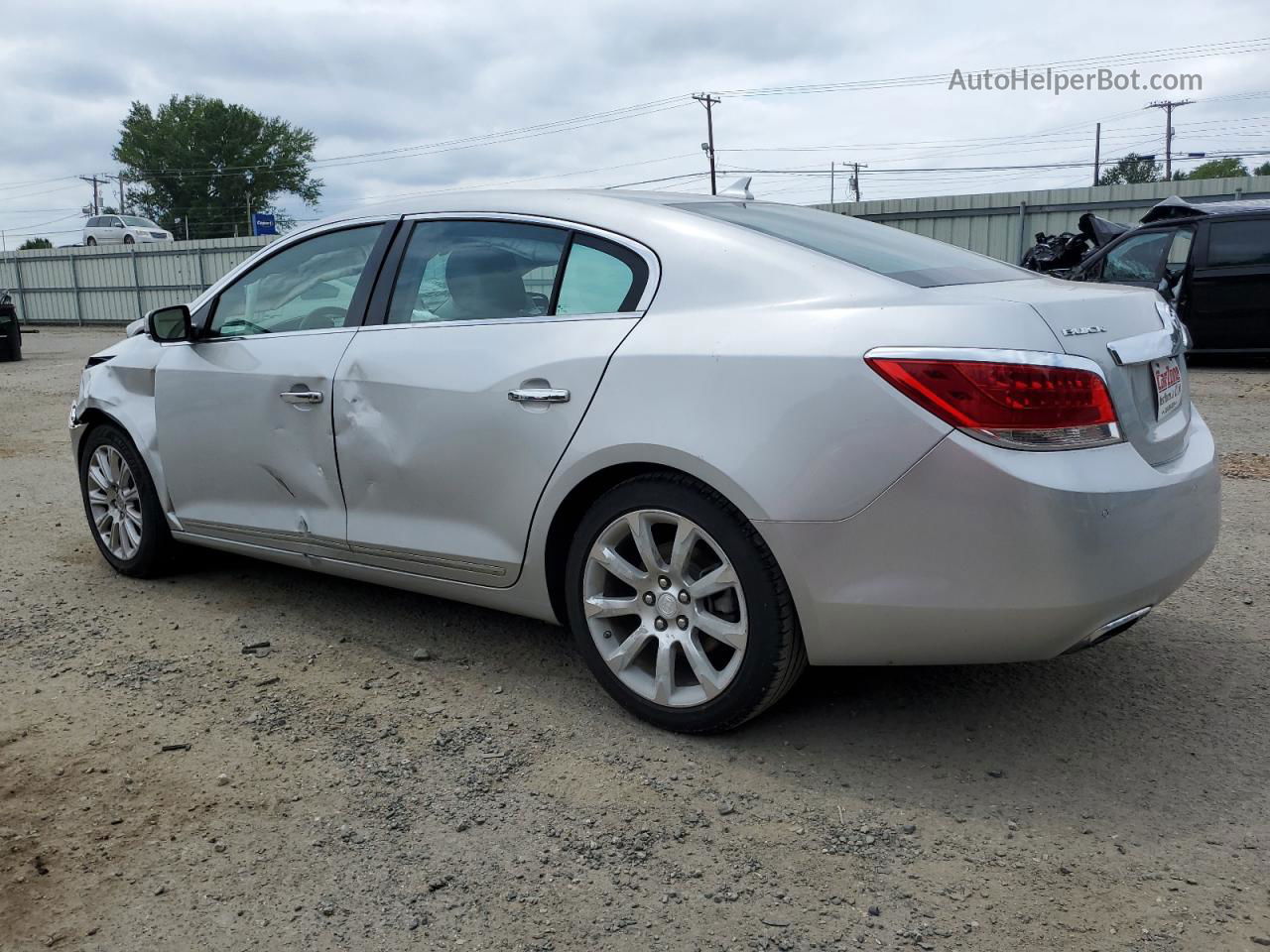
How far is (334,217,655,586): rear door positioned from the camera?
3236 mm

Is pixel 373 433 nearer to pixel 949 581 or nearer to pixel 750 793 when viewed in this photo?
pixel 750 793

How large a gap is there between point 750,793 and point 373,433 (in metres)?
1.69

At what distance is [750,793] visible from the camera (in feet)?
9.33

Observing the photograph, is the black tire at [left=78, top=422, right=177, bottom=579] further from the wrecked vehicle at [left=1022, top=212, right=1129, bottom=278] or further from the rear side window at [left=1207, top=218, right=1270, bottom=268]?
the wrecked vehicle at [left=1022, top=212, right=1129, bottom=278]

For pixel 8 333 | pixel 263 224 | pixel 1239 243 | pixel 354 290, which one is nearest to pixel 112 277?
pixel 263 224

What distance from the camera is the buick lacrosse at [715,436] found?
2.64 m

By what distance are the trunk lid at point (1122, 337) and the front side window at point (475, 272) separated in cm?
122

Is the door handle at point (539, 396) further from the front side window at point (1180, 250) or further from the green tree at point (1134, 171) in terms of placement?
the green tree at point (1134, 171)

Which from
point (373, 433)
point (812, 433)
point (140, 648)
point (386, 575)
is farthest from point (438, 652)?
point (812, 433)

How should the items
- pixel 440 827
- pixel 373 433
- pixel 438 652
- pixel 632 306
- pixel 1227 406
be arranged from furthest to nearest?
pixel 1227 406
pixel 438 652
pixel 373 433
pixel 632 306
pixel 440 827

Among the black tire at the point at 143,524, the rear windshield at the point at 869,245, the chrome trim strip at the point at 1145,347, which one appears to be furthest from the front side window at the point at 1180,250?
the black tire at the point at 143,524

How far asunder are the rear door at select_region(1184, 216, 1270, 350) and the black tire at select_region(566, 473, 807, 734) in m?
10.3

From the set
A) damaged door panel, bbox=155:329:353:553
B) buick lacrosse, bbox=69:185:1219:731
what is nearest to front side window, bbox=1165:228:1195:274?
buick lacrosse, bbox=69:185:1219:731

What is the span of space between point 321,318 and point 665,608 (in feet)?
5.84
